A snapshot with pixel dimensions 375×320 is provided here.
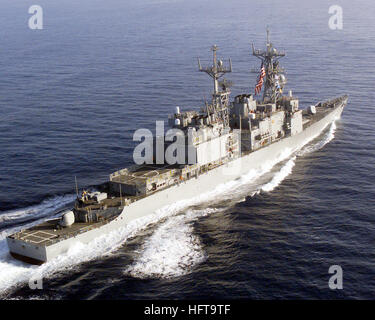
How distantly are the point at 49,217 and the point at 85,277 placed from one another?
40.6ft

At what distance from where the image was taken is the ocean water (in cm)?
3528

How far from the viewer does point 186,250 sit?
39906mm

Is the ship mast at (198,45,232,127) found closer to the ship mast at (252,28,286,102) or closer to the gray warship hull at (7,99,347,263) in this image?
the gray warship hull at (7,99,347,263)

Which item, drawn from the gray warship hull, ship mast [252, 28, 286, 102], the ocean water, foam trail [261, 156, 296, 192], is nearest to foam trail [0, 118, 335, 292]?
the ocean water

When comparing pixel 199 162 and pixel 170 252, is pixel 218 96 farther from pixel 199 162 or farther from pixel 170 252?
pixel 170 252

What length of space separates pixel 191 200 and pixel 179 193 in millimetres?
2020

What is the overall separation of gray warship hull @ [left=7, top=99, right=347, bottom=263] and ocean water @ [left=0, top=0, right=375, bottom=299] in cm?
83

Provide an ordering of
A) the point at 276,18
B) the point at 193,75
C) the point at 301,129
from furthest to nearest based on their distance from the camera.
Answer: the point at 276,18
the point at 193,75
the point at 301,129

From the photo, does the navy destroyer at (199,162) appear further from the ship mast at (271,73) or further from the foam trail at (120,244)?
the foam trail at (120,244)

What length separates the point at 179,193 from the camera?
49.8 meters

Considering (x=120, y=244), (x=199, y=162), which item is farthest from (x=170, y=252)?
(x=199, y=162)
